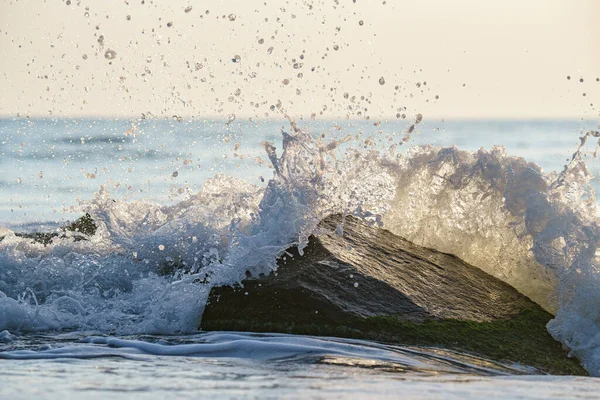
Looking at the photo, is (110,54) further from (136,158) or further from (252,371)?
(136,158)

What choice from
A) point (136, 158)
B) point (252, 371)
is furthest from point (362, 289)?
point (136, 158)

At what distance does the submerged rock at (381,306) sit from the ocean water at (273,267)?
0.14m

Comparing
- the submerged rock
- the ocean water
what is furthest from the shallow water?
the submerged rock

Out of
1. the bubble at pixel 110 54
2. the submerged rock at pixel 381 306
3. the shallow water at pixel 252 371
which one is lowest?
the shallow water at pixel 252 371

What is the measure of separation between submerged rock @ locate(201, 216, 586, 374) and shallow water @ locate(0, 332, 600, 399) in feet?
0.62

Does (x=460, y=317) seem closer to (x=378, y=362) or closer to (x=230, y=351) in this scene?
(x=378, y=362)

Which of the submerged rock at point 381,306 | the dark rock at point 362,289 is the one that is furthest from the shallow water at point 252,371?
the dark rock at point 362,289

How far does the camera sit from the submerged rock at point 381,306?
4938 millimetres

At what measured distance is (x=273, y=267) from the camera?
536 cm

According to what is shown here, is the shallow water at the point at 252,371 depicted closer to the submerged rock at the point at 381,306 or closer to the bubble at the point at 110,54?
the submerged rock at the point at 381,306

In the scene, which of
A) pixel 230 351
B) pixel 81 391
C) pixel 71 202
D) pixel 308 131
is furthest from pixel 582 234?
pixel 71 202

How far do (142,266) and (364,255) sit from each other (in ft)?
4.63

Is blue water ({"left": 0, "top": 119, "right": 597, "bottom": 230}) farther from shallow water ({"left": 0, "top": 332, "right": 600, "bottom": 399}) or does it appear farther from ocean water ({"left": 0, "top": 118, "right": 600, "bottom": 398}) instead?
shallow water ({"left": 0, "top": 332, "right": 600, "bottom": 399})

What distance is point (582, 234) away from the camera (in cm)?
588
